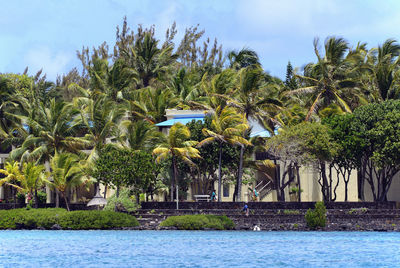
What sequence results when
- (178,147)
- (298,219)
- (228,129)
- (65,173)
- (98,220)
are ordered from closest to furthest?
(298,219) < (98,220) < (228,129) < (178,147) < (65,173)

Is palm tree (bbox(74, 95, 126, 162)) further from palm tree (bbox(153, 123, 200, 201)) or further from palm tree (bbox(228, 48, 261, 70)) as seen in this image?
palm tree (bbox(228, 48, 261, 70))

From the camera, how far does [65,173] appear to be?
5191 cm

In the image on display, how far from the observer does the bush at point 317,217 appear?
44812 millimetres

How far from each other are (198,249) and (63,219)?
1660 cm

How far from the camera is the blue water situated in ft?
99.2

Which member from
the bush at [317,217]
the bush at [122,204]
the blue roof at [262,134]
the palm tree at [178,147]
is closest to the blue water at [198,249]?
the bush at [317,217]

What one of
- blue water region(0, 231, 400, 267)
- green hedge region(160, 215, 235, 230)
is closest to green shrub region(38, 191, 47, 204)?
blue water region(0, 231, 400, 267)

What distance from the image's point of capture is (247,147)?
54.2m

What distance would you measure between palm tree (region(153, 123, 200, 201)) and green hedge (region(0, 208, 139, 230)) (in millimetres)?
5275

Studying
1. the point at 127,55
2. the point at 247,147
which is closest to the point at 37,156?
the point at 247,147

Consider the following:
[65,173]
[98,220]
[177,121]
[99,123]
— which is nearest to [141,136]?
[99,123]

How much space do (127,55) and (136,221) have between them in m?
30.0

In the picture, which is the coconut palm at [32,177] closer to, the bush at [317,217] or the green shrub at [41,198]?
the green shrub at [41,198]

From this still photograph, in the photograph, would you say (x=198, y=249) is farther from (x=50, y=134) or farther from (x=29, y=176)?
(x=50, y=134)
